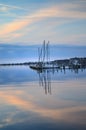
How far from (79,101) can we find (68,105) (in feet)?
4.94

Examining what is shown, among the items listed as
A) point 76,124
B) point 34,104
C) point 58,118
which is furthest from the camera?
point 34,104

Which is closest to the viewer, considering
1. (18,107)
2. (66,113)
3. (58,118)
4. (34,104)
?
(58,118)

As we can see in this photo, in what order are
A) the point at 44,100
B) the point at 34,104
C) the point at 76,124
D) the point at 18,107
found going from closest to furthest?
the point at 76,124, the point at 18,107, the point at 34,104, the point at 44,100

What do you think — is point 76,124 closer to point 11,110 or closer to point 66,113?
point 66,113

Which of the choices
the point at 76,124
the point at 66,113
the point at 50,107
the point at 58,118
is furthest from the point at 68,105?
the point at 76,124

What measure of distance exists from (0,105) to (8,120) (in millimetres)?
4280

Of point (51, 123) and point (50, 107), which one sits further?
point (50, 107)

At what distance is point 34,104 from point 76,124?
5.98 m

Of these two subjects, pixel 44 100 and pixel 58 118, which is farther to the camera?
pixel 44 100

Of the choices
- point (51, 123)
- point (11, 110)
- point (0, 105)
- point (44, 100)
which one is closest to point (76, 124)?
point (51, 123)

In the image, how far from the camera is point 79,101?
739 inches

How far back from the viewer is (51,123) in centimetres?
1305

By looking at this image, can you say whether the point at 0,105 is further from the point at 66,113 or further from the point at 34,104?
the point at 66,113

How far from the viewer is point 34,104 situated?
60.5 ft
